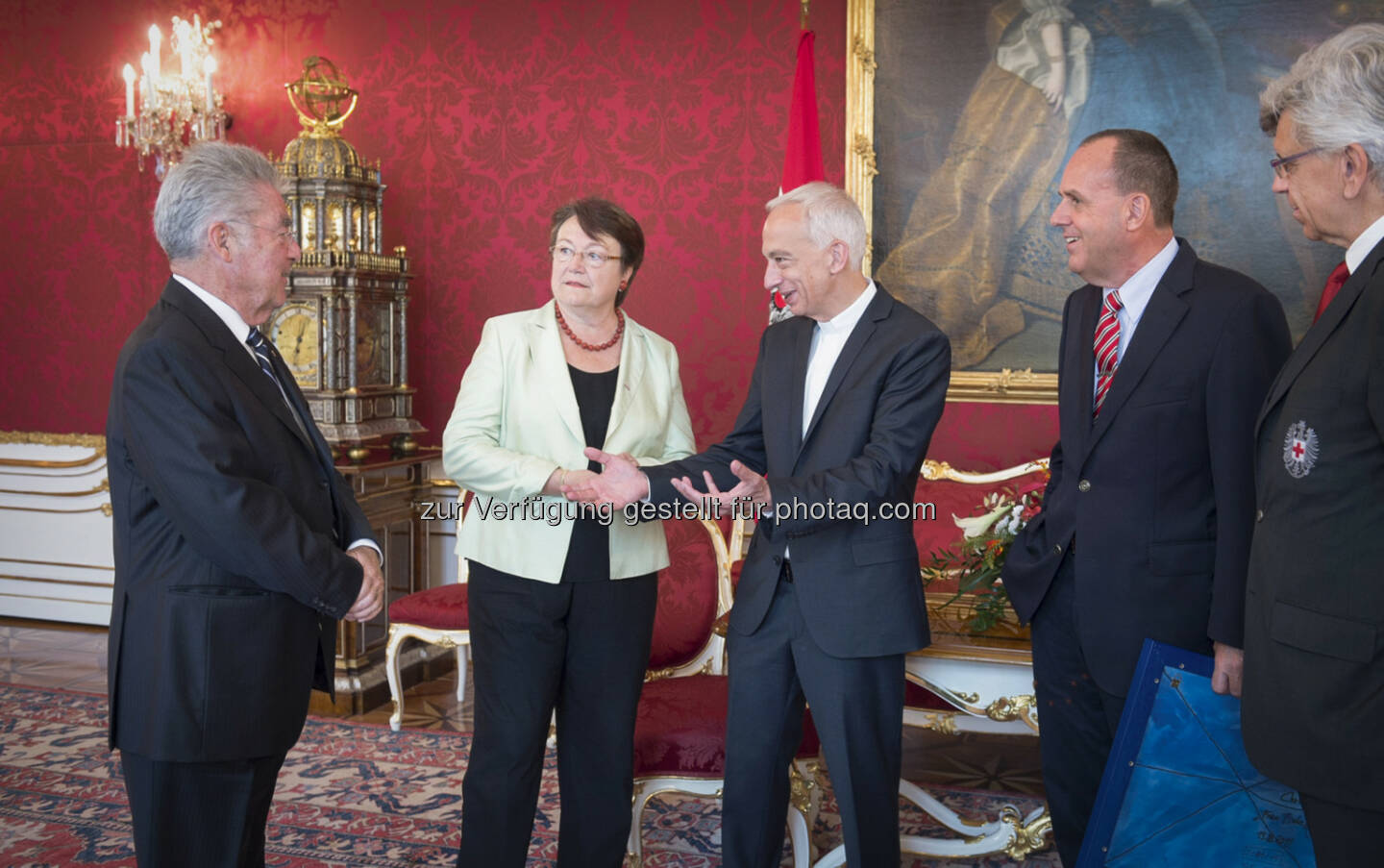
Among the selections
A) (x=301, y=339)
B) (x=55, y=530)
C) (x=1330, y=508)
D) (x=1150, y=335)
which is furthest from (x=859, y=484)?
(x=55, y=530)

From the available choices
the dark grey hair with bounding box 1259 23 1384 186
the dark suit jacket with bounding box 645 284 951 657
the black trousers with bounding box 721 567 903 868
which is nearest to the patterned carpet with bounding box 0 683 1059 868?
the black trousers with bounding box 721 567 903 868

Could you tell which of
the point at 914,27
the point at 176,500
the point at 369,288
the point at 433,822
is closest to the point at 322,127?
the point at 369,288

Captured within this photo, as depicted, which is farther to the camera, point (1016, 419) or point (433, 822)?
point (1016, 419)

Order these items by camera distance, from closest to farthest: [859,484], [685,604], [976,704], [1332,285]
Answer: [859,484]
[976,704]
[685,604]
[1332,285]

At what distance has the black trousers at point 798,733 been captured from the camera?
7.63ft

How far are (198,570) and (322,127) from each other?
3.48 meters

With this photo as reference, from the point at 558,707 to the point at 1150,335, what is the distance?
1.59m

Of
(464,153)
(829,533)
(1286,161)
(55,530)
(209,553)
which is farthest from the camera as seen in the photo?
(55,530)

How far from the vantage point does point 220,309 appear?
6.82 feet

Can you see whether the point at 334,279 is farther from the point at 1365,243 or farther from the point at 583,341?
the point at 1365,243

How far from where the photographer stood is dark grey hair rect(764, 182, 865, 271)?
2.41 meters

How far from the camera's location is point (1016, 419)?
4820 millimetres

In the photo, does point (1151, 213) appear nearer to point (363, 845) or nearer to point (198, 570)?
point (198, 570)

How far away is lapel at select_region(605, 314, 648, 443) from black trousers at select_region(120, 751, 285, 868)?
1121mm
